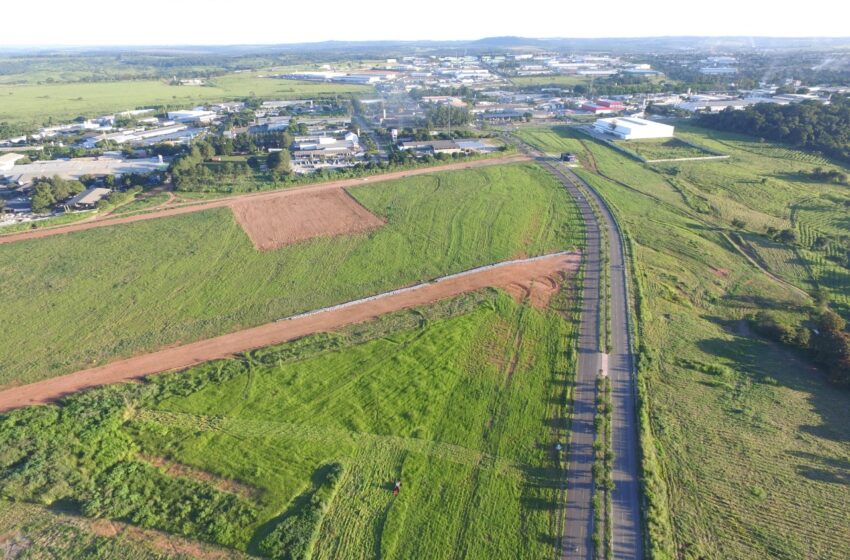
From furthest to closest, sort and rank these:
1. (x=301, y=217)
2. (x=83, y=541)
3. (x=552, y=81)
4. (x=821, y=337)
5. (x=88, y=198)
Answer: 1. (x=552, y=81)
2. (x=88, y=198)
3. (x=301, y=217)
4. (x=821, y=337)
5. (x=83, y=541)

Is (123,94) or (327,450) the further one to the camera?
(123,94)

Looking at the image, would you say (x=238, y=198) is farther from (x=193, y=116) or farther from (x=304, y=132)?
(x=193, y=116)

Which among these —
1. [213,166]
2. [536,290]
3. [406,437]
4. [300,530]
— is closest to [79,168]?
[213,166]

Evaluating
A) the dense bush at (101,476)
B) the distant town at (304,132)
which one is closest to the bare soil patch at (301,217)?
the distant town at (304,132)

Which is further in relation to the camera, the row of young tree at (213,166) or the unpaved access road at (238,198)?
the row of young tree at (213,166)

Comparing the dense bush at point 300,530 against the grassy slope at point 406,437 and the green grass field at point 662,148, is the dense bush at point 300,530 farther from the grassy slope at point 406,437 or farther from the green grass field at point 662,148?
the green grass field at point 662,148

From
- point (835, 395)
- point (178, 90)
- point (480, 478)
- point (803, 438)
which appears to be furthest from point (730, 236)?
point (178, 90)

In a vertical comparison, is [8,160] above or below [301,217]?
above

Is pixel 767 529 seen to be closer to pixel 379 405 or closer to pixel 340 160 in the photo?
pixel 379 405
